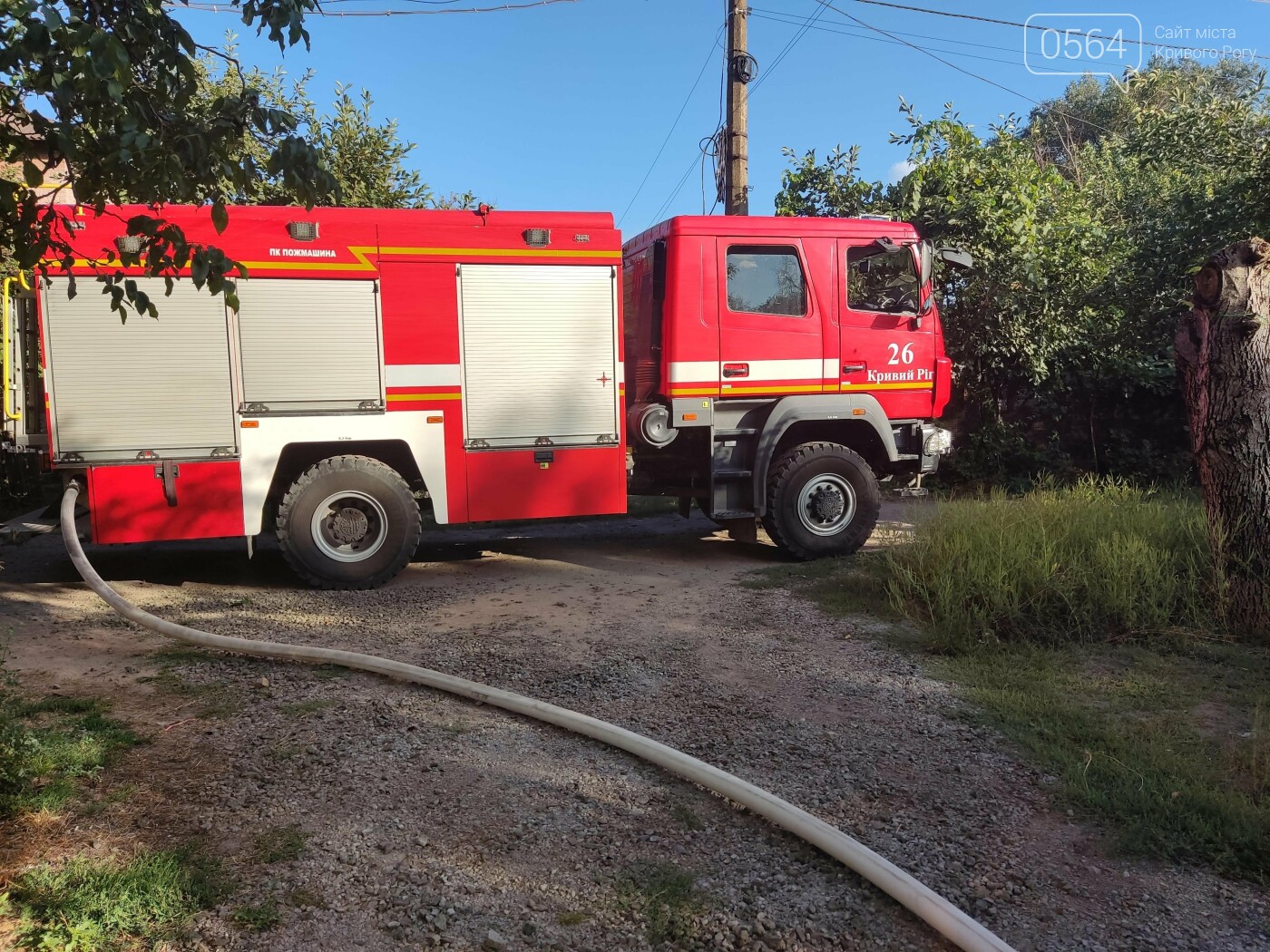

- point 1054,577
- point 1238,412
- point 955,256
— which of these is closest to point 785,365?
point 955,256

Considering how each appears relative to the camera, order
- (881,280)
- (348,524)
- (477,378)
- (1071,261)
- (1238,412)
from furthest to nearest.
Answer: (1071,261) → (881,280) → (477,378) → (348,524) → (1238,412)

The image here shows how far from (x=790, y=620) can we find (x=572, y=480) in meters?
2.26

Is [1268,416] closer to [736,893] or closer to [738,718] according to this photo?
[738,718]

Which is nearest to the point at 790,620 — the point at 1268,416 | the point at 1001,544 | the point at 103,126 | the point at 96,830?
the point at 1001,544

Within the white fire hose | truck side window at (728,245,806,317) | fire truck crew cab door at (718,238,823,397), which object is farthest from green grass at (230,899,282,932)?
truck side window at (728,245,806,317)

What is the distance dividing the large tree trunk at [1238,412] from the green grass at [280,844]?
502cm

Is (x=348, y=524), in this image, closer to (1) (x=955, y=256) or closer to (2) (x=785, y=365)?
(2) (x=785, y=365)

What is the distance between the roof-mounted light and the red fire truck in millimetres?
15

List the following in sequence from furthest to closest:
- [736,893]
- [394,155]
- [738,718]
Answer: [394,155] < [738,718] < [736,893]

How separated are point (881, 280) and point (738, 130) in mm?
5108

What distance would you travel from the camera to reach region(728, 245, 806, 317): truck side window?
749 centimetres

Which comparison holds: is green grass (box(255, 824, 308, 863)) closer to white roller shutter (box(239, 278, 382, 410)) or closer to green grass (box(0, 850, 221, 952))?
green grass (box(0, 850, 221, 952))

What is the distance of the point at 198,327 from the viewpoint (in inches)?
252

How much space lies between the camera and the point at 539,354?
7.11 metres
